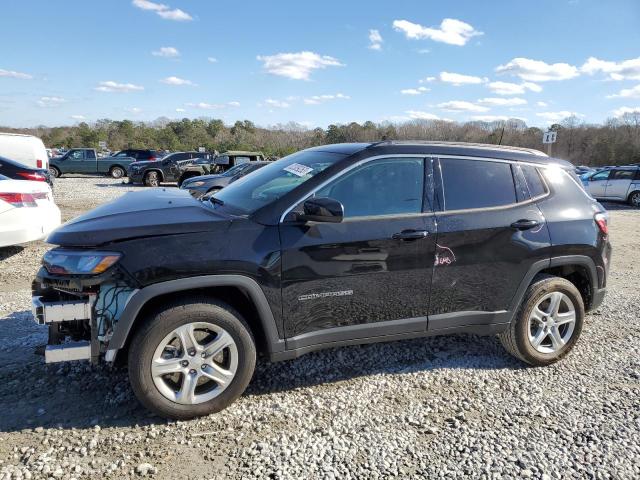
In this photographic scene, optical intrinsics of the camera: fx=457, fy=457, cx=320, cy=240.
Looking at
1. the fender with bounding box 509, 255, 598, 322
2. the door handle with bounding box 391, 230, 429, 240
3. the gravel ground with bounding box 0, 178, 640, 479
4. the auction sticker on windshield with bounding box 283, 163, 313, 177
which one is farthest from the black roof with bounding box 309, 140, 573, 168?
the gravel ground with bounding box 0, 178, 640, 479

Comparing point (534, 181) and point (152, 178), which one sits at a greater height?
point (534, 181)

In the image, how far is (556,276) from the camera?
13.0ft

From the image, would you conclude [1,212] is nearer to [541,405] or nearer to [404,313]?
[404,313]

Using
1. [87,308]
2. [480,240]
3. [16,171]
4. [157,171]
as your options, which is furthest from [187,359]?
[157,171]

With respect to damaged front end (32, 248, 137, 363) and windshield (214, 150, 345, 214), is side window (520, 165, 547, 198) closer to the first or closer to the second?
windshield (214, 150, 345, 214)

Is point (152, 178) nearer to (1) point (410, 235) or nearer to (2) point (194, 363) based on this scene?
(2) point (194, 363)

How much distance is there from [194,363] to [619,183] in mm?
20148

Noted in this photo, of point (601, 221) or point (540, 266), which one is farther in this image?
point (601, 221)

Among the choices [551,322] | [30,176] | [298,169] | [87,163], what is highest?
[298,169]

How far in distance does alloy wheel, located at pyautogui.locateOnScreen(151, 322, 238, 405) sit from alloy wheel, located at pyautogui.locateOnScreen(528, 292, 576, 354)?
2.52 meters

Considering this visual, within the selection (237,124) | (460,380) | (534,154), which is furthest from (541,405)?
(237,124)

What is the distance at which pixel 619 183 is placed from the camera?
18234 mm

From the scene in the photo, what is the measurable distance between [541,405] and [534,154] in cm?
211

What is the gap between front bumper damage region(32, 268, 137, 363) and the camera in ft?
8.99
